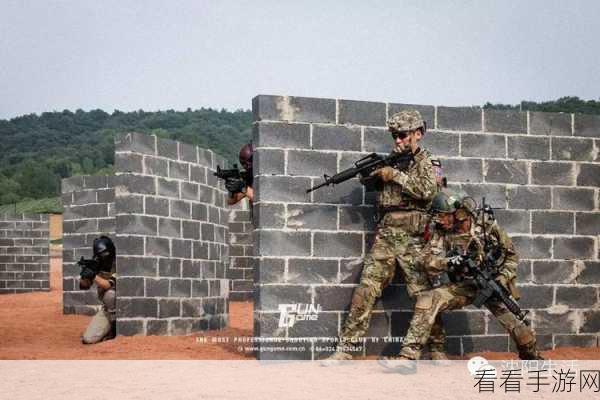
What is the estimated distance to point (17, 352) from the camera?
920 cm

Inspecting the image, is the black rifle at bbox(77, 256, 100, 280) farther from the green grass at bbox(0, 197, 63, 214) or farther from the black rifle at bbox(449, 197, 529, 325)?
the green grass at bbox(0, 197, 63, 214)

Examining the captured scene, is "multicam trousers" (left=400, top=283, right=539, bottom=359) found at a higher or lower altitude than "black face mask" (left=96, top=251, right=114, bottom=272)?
lower

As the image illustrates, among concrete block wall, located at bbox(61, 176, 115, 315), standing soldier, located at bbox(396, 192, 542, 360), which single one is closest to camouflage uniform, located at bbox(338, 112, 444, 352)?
standing soldier, located at bbox(396, 192, 542, 360)

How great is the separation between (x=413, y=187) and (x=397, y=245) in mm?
546

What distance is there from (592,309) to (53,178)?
2291 inches

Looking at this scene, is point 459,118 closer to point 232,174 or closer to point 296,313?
point 296,313

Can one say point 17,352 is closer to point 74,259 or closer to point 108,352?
point 108,352

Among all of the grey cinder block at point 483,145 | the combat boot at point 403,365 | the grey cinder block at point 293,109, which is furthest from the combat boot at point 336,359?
the grey cinder block at point 483,145

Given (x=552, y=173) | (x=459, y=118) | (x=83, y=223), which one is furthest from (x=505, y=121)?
(x=83, y=223)

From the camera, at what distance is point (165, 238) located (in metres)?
10.4

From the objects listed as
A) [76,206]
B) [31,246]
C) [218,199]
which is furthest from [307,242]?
[31,246]

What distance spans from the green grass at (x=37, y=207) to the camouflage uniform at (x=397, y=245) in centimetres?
4833


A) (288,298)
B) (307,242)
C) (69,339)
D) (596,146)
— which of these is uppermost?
(596,146)

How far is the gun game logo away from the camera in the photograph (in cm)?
785
